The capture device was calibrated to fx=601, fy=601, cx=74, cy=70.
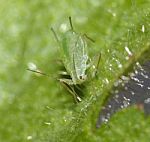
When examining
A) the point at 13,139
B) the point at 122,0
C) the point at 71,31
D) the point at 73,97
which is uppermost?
the point at 122,0

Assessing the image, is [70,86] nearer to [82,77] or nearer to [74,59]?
[82,77]

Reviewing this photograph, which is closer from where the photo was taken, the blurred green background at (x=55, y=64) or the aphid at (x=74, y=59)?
the blurred green background at (x=55, y=64)

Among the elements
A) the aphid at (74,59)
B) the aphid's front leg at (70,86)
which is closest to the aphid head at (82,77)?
the aphid at (74,59)

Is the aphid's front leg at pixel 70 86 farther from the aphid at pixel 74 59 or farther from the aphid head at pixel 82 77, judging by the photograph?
the aphid head at pixel 82 77

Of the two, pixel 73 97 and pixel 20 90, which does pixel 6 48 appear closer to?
pixel 20 90

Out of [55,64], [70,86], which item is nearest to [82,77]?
[70,86]

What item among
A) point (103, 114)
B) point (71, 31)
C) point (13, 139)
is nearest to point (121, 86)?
point (103, 114)

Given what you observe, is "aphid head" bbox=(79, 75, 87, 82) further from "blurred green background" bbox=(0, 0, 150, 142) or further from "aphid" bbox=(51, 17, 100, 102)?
"blurred green background" bbox=(0, 0, 150, 142)
